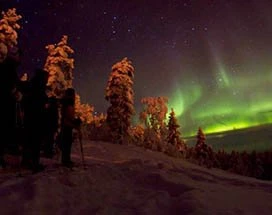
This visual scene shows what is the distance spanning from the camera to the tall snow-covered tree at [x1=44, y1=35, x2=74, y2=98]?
3562 cm

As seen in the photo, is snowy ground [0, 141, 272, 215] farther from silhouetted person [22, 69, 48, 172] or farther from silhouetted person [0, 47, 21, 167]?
silhouetted person [0, 47, 21, 167]

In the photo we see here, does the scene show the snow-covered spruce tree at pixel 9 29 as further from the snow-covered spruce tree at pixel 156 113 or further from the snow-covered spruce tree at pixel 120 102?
the snow-covered spruce tree at pixel 156 113

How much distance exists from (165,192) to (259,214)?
2053mm

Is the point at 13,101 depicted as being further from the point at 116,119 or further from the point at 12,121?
the point at 116,119

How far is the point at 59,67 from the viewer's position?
120 feet

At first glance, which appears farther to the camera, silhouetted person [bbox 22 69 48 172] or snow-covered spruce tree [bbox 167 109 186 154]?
snow-covered spruce tree [bbox 167 109 186 154]

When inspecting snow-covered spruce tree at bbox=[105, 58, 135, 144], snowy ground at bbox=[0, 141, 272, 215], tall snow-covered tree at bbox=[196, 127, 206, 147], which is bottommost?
snowy ground at bbox=[0, 141, 272, 215]

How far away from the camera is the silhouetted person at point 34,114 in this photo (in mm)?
10719

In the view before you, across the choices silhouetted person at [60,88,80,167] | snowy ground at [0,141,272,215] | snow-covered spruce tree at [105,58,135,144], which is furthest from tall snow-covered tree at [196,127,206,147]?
snowy ground at [0,141,272,215]

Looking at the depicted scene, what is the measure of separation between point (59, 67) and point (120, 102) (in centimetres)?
695

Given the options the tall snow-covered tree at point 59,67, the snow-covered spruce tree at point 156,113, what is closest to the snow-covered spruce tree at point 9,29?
the tall snow-covered tree at point 59,67

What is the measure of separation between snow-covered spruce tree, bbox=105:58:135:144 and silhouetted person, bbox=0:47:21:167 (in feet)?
92.4

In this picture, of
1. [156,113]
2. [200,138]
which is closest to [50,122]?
[156,113]

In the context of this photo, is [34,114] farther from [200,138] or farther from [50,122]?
[200,138]
